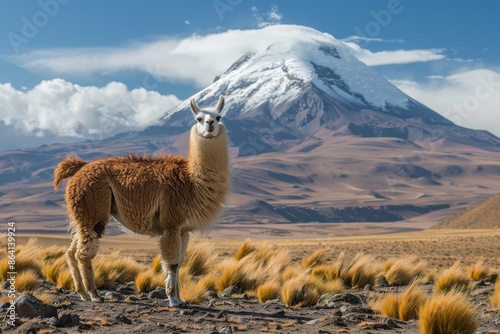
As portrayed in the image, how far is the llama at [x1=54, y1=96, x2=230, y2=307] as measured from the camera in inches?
316

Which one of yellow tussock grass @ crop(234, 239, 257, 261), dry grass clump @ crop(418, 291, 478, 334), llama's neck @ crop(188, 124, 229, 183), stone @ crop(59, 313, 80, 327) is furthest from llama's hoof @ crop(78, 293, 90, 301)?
yellow tussock grass @ crop(234, 239, 257, 261)

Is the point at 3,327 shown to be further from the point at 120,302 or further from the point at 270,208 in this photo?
the point at 270,208

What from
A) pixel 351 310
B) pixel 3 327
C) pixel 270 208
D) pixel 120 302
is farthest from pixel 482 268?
pixel 270 208

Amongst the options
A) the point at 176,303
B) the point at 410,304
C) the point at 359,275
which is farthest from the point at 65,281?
the point at 410,304

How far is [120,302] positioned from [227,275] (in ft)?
7.11

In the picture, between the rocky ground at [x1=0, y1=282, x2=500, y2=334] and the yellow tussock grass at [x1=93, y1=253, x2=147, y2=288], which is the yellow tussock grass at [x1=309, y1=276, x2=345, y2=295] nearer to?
the rocky ground at [x1=0, y1=282, x2=500, y2=334]

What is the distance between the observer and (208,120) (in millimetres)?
8148

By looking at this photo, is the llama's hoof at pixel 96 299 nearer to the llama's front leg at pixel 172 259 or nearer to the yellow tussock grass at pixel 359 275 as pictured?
the llama's front leg at pixel 172 259

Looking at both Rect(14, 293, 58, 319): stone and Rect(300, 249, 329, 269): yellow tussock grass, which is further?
Rect(300, 249, 329, 269): yellow tussock grass

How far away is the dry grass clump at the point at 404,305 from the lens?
7562mm

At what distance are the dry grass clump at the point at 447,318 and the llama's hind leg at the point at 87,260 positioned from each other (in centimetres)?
397

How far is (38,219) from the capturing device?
→ 168 m

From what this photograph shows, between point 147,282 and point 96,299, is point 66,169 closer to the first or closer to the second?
point 96,299

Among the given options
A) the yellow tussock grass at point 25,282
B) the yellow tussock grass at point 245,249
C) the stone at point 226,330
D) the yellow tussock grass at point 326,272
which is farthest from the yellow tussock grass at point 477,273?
the yellow tussock grass at point 25,282
